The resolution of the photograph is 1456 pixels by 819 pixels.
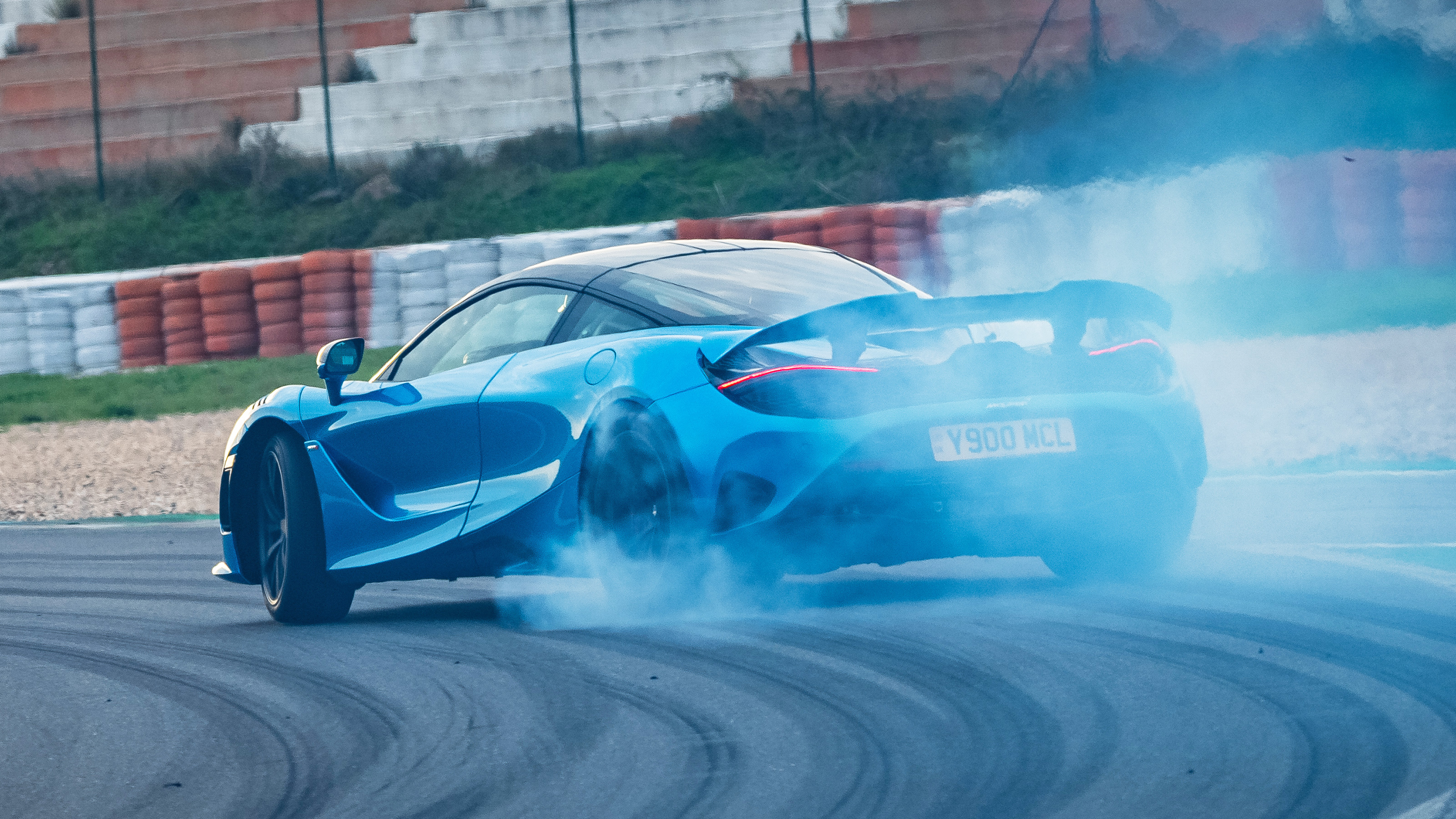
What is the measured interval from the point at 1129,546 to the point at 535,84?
2174 centimetres

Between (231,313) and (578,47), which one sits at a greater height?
(578,47)

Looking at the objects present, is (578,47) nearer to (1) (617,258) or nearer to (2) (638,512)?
(1) (617,258)

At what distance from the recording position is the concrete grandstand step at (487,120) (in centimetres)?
2570

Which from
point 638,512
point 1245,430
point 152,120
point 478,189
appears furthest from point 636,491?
point 152,120

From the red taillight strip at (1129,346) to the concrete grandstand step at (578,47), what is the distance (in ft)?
67.7

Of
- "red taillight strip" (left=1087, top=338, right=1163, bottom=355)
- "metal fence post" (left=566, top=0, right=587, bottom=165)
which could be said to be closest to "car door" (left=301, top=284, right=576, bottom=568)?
"red taillight strip" (left=1087, top=338, right=1163, bottom=355)

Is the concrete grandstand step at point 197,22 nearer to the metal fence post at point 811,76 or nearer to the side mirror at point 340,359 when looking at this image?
the metal fence post at point 811,76

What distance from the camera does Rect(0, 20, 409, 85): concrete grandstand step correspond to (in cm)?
2864

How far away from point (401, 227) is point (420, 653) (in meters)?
19.1

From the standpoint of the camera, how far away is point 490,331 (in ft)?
20.8

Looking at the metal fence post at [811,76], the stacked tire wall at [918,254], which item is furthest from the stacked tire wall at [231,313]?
the metal fence post at [811,76]

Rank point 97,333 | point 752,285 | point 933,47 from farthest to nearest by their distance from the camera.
→ point 933,47
point 97,333
point 752,285

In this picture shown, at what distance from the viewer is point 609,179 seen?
78.4 ft

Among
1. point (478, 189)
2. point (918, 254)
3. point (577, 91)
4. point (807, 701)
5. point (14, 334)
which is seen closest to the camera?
point (807, 701)
